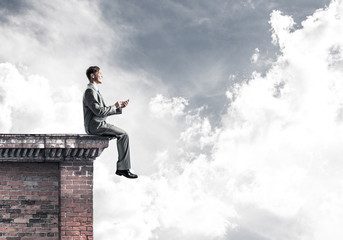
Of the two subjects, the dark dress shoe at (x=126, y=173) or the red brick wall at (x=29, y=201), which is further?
the dark dress shoe at (x=126, y=173)

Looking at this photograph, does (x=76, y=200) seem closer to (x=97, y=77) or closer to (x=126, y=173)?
(x=126, y=173)

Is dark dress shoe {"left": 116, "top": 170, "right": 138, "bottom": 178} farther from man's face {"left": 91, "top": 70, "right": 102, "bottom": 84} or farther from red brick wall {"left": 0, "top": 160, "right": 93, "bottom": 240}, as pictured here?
man's face {"left": 91, "top": 70, "right": 102, "bottom": 84}

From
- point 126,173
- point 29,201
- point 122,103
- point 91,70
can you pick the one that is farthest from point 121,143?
point 29,201

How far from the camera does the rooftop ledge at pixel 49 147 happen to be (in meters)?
10.8

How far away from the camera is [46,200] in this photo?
1089 cm

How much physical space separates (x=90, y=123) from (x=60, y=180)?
1397 mm

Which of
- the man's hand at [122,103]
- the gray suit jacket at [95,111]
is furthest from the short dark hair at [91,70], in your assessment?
the man's hand at [122,103]

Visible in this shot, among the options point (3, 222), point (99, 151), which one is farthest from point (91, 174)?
point (3, 222)

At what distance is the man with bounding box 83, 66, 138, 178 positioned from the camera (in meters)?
10.8

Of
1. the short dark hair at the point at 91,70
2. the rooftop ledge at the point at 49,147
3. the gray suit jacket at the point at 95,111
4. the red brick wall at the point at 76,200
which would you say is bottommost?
the red brick wall at the point at 76,200

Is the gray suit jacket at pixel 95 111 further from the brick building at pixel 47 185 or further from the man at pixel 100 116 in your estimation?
the brick building at pixel 47 185

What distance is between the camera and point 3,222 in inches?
419

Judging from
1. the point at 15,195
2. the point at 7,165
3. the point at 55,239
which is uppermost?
the point at 7,165

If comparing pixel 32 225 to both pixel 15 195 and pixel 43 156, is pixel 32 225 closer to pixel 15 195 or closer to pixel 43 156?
pixel 15 195
